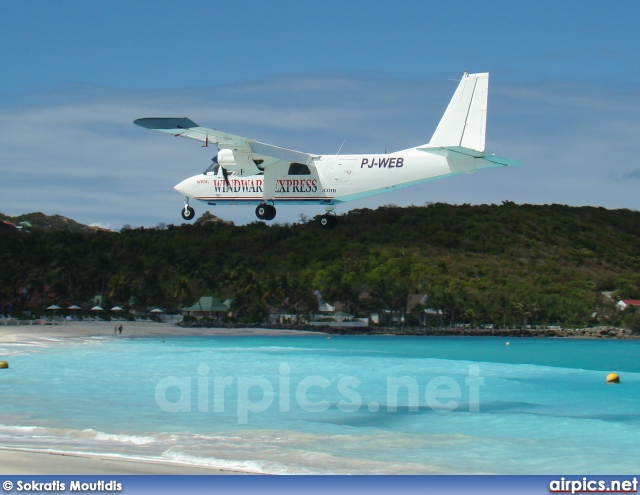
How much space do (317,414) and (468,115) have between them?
43.6ft

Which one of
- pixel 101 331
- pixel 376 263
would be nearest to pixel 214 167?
pixel 101 331

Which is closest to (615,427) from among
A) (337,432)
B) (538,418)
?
(538,418)

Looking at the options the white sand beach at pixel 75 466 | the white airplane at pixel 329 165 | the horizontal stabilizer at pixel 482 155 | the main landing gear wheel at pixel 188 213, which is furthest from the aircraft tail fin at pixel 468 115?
the white sand beach at pixel 75 466

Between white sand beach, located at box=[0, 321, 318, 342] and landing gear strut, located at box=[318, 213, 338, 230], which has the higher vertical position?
landing gear strut, located at box=[318, 213, 338, 230]

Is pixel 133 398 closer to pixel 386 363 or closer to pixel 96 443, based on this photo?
pixel 96 443

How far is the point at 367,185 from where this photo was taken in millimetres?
28109

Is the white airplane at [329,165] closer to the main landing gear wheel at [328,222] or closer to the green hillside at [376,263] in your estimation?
the main landing gear wheel at [328,222]

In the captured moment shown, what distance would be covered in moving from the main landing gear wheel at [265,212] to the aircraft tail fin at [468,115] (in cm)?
630

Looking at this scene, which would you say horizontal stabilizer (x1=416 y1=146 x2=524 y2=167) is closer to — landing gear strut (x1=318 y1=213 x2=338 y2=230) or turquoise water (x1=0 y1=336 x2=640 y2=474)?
landing gear strut (x1=318 y1=213 x2=338 y2=230)

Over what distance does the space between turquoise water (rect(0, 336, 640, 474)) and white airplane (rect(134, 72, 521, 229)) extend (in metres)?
7.63

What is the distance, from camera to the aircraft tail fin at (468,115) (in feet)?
88.8

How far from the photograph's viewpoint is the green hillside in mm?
126125

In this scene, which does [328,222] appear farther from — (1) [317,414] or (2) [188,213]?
(1) [317,414]

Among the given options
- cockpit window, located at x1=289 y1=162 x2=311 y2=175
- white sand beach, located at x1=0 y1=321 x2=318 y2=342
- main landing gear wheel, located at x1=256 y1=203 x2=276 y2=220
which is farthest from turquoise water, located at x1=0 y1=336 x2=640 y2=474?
white sand beach, located at x1=0 y1=321 x2=318 y2=342
